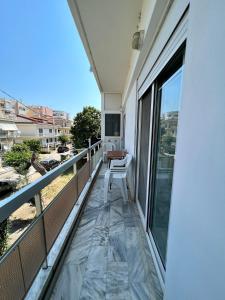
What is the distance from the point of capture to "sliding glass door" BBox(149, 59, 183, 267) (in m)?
1.15

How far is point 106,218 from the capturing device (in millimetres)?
2227

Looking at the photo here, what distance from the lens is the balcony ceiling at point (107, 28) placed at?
1791 millimetres

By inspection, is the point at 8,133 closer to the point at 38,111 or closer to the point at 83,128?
the point at 83,128

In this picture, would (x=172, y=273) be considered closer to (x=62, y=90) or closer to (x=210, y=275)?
(x=210, y=275)

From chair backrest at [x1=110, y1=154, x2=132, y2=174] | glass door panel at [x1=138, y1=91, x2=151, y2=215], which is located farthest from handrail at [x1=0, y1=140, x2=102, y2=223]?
chair backrest at [x1=110, y1=154, x2=132, y2=174]

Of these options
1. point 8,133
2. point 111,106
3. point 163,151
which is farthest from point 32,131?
point 163,151

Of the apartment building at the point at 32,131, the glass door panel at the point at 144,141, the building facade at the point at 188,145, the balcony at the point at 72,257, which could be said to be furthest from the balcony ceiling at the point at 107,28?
the apartment building at the point at 32,131

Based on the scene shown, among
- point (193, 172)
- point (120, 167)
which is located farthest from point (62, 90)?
point (193, 172)

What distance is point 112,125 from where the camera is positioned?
6.09 meters

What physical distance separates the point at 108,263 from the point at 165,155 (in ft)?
3.93

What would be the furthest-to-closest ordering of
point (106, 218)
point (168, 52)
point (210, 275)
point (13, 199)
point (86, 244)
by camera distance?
point (106, 218), point (86, 244), point (168, 52), point (13, 199), point (210, 275)

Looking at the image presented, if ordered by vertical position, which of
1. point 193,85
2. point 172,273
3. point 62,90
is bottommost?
point 172,273

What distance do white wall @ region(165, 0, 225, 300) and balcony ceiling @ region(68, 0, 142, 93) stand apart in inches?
64.5

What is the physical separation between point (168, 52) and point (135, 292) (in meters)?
1.89
